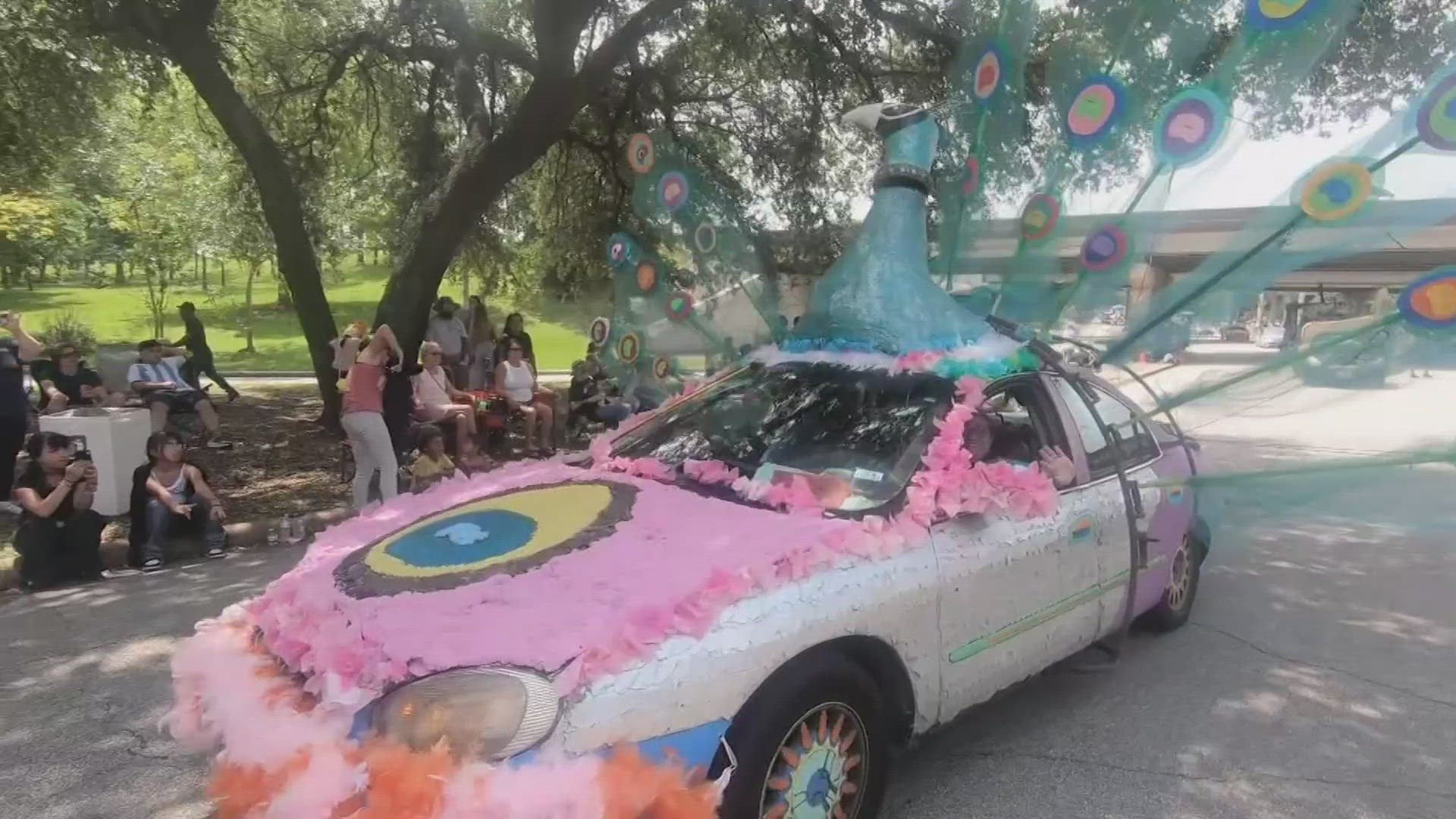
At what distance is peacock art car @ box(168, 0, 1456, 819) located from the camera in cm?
231

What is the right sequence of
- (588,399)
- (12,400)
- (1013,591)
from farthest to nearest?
(588,399) → (12,400) → (1013,591)

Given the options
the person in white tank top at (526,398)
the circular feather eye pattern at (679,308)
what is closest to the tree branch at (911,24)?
the person in white tank top at (526,398)

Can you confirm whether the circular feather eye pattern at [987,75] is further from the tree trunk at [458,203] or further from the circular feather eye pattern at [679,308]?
the tree trunk at [458,203]

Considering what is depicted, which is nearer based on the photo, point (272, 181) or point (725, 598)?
point (725, 598)

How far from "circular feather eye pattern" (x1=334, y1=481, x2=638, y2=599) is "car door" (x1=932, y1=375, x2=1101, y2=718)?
3.80 ft

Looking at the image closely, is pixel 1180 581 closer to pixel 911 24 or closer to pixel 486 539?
pixel 486 539

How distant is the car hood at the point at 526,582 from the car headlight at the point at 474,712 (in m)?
0.04

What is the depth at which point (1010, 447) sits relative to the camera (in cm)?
391

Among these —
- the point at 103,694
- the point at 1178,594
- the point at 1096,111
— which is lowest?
the point at 103,694

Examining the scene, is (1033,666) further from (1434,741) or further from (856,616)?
(1434,741)

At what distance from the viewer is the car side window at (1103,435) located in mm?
4062

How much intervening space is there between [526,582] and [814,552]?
847 millimetres

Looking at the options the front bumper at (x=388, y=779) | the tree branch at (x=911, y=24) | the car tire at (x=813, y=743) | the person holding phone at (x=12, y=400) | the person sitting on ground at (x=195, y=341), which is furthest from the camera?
the person sitting on ground at (x=195, y=341)

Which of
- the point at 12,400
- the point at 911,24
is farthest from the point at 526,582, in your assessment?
the point at 911,24
